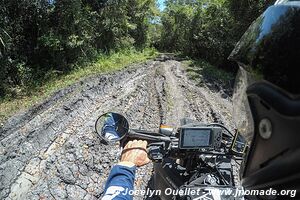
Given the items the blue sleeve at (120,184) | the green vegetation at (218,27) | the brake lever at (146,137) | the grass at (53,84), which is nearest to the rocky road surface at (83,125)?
the grass at (53,84)

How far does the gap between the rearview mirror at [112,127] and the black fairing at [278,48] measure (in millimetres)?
1005

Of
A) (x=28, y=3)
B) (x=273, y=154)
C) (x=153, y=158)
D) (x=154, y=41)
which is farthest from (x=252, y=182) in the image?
(x=154, y=41)

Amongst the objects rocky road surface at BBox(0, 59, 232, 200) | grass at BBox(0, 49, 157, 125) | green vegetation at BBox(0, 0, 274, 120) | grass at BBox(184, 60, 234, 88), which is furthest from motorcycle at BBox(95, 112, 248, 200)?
grass at BBox(184, 60, 234, 88)

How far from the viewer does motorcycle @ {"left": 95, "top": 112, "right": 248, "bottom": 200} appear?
1.94 m

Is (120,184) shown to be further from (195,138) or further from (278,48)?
(278,48)

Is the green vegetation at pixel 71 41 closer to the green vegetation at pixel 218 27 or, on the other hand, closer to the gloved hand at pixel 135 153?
the green vegetation at pixel 218 27

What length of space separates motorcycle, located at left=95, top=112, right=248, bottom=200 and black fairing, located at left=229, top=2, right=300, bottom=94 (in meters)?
0.98

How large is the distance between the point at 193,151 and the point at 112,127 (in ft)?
1.86

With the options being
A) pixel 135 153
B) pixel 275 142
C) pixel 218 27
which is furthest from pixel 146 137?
pixel 218 27

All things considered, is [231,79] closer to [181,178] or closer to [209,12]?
[209,12]

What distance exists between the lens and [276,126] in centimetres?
92

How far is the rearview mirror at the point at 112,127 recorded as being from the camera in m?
1.92

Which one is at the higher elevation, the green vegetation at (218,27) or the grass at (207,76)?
the green vegetation at (218,27)

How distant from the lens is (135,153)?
186 centimetres
